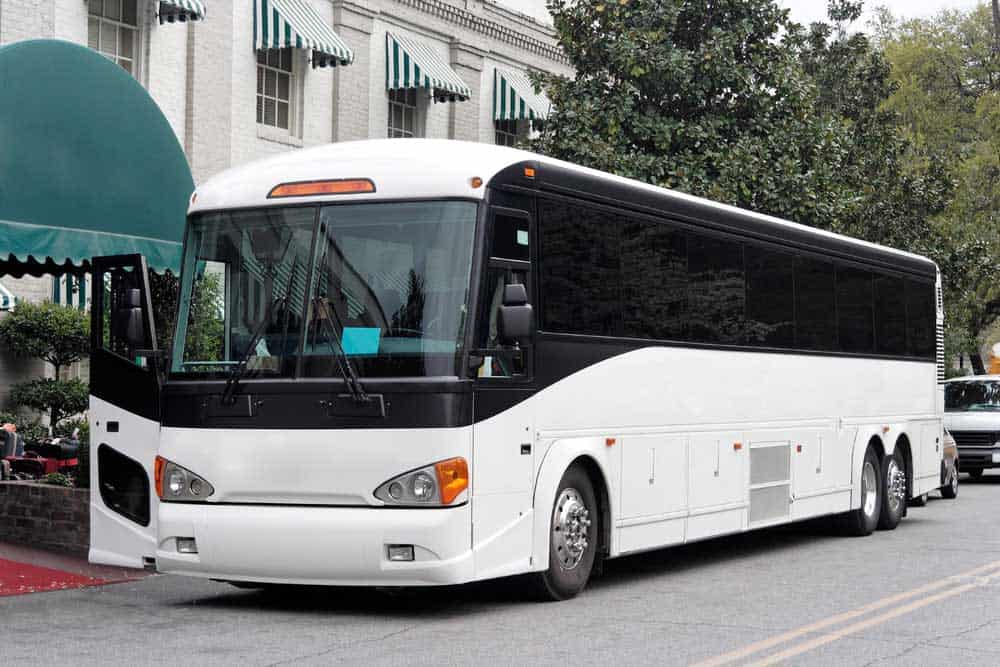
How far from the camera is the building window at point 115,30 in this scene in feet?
76.0

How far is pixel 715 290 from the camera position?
45.8 ft

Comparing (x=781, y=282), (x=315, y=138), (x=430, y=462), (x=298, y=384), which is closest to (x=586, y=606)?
(x=430, y=462)

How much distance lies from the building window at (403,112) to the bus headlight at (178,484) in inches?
774

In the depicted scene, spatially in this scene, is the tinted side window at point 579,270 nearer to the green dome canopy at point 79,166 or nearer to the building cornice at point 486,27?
the green dome canopy at point 79,166

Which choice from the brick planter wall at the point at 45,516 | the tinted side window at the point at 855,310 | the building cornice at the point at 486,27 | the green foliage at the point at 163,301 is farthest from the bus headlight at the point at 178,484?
the building cornice at the point at 486,27

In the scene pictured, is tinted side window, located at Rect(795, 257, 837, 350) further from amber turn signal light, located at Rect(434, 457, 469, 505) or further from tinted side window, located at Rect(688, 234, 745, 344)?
amber turn signal light, located at Rect(434, 457, 469, 505)

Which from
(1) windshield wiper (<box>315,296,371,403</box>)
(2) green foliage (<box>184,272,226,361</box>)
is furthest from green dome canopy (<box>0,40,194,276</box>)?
(1) windshield wiper (<box>315,296,371,403</box>)

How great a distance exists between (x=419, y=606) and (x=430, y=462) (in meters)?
1.62

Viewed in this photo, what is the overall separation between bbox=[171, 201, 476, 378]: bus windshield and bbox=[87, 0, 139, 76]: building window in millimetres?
13434

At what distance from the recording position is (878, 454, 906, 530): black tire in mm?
17953

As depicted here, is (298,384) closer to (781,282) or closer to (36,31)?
(781,282)

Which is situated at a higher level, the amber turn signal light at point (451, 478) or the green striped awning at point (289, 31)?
the green striped awning at point (289, 31)

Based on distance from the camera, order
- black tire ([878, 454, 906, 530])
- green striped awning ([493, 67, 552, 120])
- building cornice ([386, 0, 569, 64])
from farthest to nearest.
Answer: green striped awning ([493, 67, 552, 120]) → building cornice ([386, 0, 569, 64]) → black tire ([878, 454, 906, 530])

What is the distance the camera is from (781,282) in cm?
1540
